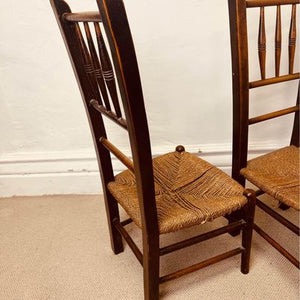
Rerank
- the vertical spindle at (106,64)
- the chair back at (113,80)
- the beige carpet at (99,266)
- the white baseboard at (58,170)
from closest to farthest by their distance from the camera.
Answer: the chair back at (113,80), the vertical spindle at (106,64), the beige carpet at (99,266), the white baseboard at (58,170)

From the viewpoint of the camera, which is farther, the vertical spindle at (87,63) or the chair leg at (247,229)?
the chair leg at (247,229)

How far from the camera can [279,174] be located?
108cm

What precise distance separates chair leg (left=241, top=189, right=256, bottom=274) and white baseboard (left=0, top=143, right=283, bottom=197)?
0.56m

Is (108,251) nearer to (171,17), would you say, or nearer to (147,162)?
(147,162)

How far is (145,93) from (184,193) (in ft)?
1.94

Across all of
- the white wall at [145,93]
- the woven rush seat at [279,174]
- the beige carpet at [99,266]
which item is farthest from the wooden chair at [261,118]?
the white wall at [145,93]

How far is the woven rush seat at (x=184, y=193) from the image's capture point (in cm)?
95

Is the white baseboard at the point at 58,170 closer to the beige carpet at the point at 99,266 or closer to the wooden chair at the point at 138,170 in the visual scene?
the beige carpet at the point at 99,266

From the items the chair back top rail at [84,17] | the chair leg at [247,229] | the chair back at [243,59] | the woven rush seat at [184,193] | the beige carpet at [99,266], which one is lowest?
the beige carpet at [99,266]

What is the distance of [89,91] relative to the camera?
1.03 metres

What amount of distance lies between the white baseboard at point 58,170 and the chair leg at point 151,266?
72cm

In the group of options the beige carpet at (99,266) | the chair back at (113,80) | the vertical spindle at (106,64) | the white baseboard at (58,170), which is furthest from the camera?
the white baseboard at (58,170)

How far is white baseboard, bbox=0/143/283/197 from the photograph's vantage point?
162cm

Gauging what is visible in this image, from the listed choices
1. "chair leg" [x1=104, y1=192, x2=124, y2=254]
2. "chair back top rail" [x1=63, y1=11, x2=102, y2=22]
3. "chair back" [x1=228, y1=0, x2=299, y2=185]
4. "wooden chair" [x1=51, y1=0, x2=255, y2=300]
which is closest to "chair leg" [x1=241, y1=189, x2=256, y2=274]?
"wooden chair" [x1=51, y1=0, x2=255, y2=300]
